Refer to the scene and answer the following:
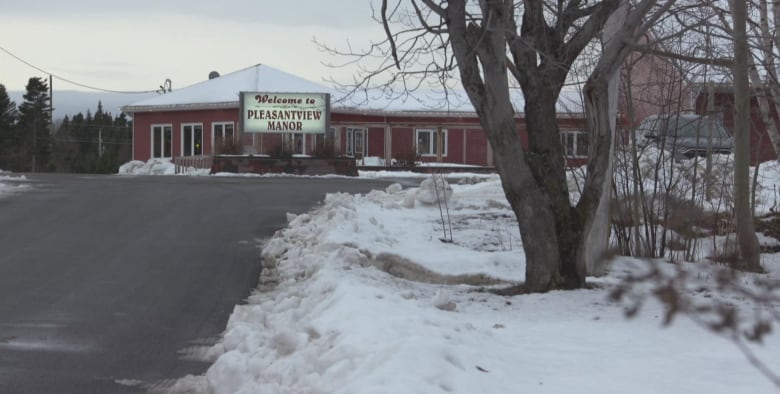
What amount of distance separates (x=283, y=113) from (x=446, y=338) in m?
30.9

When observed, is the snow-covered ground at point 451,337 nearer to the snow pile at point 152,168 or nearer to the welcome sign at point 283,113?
the welcome sign at point 283,113

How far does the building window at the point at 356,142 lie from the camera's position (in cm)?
4134

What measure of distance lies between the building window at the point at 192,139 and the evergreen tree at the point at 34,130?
24.3 metres

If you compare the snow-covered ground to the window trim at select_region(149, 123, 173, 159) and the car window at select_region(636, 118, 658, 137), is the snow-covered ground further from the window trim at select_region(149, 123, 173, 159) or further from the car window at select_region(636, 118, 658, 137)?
the window trim at select_region(149, 123, 173, 159)

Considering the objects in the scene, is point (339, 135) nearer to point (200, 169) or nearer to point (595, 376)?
point (200, 169)

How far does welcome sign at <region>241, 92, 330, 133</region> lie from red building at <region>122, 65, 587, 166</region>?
128 inches

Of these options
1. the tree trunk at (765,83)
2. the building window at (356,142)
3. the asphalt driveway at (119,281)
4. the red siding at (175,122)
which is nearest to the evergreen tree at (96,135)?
the red siding at (175,122)

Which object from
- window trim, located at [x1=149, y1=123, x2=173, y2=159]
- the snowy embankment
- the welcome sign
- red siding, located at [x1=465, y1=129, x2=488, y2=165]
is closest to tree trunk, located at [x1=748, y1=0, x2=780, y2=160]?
the snowy embankment

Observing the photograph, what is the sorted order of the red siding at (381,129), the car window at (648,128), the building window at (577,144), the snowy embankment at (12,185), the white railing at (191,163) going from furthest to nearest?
the red siding at (381,129)
the white railing at (191,163)
the snowy embankment at (12,185)
the building window at (577,144)
the car window at (648,128)

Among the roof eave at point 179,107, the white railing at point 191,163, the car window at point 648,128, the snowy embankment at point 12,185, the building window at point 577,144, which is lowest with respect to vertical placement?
the snowy embankment at point 12,185

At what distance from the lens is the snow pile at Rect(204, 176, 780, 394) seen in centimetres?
445

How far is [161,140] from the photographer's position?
42031 millimetres

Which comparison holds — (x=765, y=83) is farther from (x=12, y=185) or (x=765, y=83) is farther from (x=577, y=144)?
(x=12, y=185)

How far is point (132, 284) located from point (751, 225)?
6.34 metres
